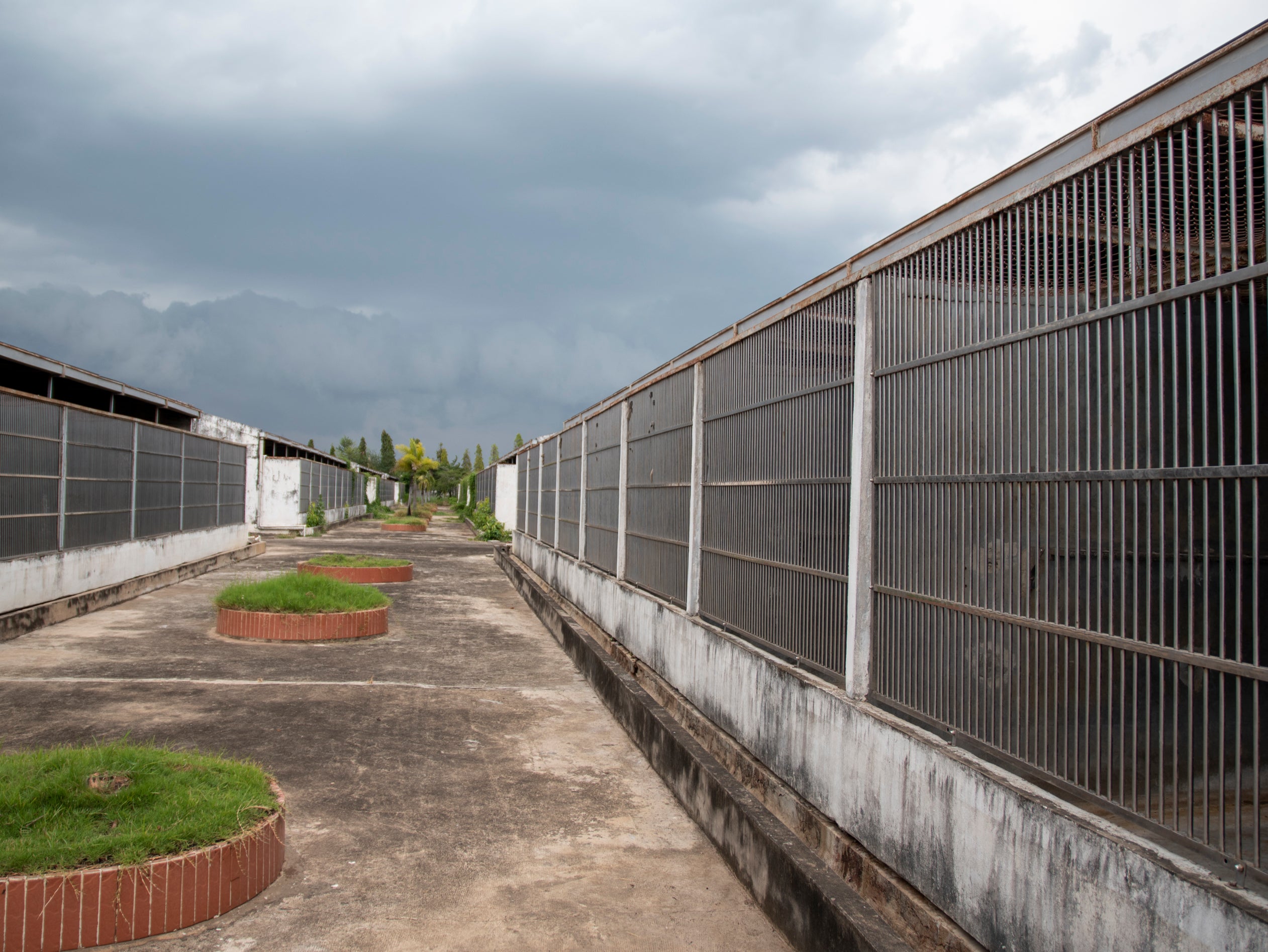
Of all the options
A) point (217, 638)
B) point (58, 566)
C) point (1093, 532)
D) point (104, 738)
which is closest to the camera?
point (1093, 532)

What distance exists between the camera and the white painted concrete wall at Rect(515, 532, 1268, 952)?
2273 millimetres

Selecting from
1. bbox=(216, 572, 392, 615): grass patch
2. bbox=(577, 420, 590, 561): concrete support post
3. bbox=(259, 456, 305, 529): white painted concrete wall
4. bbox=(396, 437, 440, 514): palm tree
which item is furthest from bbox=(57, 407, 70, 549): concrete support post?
bbox=(396, 437, 440, 514): palm tree

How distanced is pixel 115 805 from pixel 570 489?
34.6ft

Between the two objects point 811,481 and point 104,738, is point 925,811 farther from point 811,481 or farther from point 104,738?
point 104,738

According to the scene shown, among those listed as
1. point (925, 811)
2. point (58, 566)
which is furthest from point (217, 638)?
point (925, 811)

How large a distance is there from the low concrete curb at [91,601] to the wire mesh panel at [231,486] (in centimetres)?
244

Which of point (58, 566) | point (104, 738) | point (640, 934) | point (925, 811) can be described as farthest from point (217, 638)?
point (925, 811)

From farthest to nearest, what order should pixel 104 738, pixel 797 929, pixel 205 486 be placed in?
1. pixel 205 486
2. pixel 104 738
3. pixel 797 929

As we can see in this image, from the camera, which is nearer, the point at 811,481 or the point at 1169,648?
the point at 1169,648

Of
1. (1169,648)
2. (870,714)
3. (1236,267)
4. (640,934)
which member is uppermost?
(1236,267)

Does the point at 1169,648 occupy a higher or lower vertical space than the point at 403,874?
higher

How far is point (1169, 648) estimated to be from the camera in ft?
7.88

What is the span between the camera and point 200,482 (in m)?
20.4

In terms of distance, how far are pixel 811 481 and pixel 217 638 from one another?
28.1 ft
